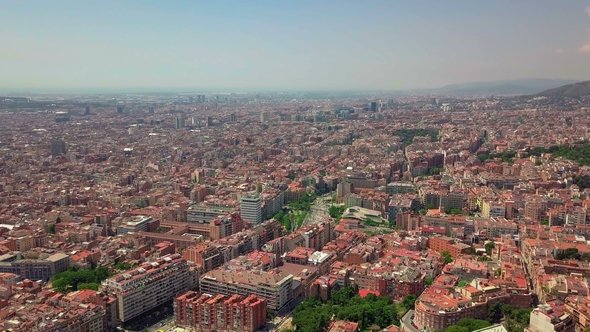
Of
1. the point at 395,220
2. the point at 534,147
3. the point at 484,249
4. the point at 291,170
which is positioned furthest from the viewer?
→ the point at 534,147

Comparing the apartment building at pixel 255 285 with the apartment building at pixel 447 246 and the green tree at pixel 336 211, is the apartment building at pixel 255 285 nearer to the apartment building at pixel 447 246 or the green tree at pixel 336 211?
the apartment building at pixel 447 246

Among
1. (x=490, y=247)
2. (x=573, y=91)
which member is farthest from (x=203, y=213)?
(x=573, y=91)

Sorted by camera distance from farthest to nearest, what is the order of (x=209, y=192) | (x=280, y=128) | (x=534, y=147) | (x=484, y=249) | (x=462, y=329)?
(x=280, y=128), (x=534, y=147), (x=209, y=192), (x=484, y=249), (x=462, y=329)

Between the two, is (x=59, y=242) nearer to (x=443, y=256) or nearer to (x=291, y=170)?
(x=443, y=256)

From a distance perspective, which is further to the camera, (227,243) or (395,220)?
(395,220)

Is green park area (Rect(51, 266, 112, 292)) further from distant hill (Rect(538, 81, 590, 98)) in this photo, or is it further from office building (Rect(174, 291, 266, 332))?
distant hill (Rect(538, 81, 590, 98))

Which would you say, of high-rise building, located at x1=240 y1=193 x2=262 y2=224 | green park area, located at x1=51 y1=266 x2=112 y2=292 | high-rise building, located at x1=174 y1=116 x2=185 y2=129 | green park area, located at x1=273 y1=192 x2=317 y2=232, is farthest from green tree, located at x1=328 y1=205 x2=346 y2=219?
high-rise building, located at x1=174 y1=116 x2=185 y2=129

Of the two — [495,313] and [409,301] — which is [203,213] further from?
[495,313]

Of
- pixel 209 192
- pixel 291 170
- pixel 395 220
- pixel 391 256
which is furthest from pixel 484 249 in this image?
pixel 291 170
